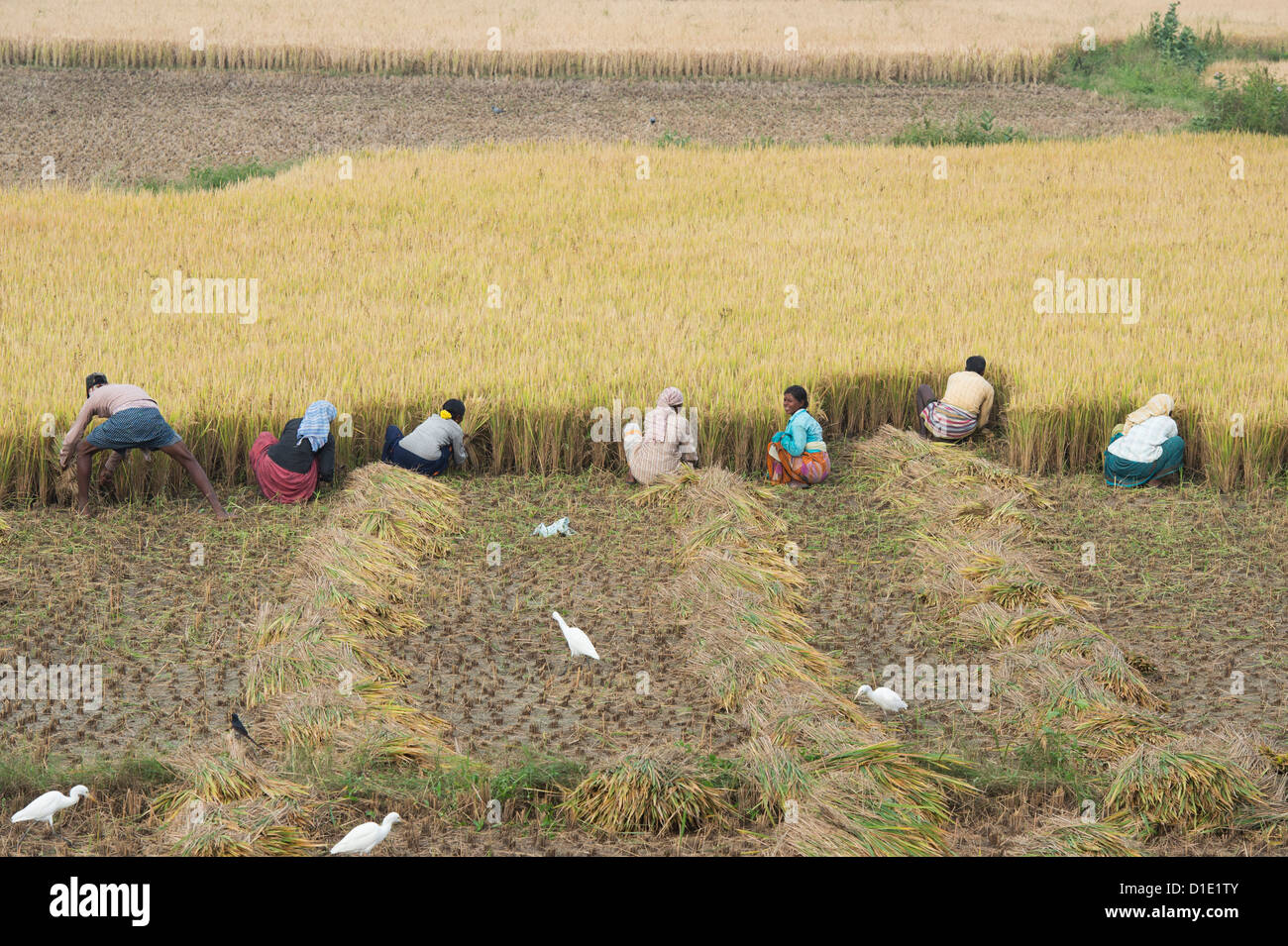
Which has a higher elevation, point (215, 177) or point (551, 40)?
point (551, 40)

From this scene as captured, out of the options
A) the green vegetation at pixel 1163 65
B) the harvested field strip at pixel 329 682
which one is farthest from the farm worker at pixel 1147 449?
the green vegetation at pixel 1163 65

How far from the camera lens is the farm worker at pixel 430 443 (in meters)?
8.95

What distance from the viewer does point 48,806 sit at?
4.95 metres

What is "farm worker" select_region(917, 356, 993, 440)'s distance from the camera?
31.7 ft

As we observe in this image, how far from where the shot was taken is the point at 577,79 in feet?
81.7

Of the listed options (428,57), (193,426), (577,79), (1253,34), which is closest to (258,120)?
(428,57)

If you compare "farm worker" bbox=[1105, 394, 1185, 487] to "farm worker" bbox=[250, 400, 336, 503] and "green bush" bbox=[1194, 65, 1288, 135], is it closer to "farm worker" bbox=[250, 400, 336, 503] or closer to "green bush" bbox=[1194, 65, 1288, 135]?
"farm worker" bbox=[250, 400, 336, 503]

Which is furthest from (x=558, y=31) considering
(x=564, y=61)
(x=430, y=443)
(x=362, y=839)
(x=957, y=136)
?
(x=362, y=839)

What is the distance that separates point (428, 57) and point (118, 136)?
21.2 ft

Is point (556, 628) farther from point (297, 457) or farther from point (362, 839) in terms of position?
point (297, 457)

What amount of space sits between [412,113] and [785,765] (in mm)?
19581

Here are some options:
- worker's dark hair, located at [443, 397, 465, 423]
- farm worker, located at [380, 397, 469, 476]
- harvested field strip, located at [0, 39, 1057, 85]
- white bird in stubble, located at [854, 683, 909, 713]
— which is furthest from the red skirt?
harvested field strip, located at [0, 39, 1057, 85]

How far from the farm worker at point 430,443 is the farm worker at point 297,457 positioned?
0.44 metres

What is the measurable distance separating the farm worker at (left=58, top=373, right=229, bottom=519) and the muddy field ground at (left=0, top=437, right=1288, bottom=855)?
0.28m
